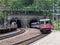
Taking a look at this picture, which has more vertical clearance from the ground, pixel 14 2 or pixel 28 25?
pixel 14 2

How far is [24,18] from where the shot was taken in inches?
3162

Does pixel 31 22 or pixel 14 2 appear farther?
pixel 14 2

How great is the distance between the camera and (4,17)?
84.0m

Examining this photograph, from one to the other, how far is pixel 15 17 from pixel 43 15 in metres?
8.74

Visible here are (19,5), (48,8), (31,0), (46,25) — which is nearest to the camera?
(46,25)

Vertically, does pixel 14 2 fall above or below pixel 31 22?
above

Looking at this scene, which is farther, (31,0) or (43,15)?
(31,0)

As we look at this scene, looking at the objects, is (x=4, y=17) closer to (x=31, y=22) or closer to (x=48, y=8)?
(x=31, y=22)

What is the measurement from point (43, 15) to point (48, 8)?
6732 millimetres

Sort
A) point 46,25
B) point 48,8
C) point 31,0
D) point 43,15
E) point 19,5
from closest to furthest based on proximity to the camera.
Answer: point 46,25 < point 43,15 < point 48,8 < point 19,5 < point 31,0

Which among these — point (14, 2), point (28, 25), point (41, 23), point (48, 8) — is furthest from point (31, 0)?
point (41, 23)

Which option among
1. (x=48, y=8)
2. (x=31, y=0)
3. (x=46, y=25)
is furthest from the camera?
(x=31, y=0)

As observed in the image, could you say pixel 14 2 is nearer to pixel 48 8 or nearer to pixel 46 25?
pixel 48 8

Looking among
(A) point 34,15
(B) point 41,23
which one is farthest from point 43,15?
(B) point 41,23
